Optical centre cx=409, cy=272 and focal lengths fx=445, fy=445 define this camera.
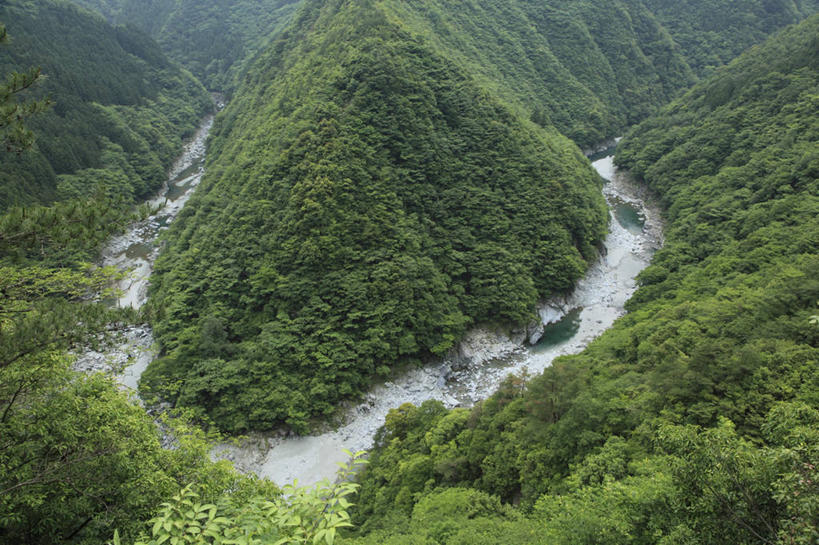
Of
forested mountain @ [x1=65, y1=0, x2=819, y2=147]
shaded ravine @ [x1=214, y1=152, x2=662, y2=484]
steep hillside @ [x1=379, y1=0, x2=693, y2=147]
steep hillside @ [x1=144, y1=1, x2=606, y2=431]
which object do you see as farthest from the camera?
forested mountain @ [x1=65, y1=0, x2=819, y2=147]

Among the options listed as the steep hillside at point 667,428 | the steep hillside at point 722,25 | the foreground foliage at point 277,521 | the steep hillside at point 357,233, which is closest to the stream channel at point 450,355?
the steep hillside at point 357,233

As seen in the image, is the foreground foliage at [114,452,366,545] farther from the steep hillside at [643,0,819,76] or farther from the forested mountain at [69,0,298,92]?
the steep hillside at [643,0,819,76]

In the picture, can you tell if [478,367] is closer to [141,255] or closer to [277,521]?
[277,521]

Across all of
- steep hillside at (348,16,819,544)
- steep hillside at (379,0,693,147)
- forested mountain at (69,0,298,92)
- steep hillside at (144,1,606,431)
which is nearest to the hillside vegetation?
steep hillside at (144,1,606,431)

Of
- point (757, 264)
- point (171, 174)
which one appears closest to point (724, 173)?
point (757, 264)

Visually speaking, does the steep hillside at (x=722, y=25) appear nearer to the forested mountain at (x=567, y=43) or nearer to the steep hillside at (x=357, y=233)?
the forested mountain at (x=567, y=43)

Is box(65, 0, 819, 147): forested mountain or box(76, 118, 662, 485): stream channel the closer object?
box(76, 118, 662, 485): stream channel

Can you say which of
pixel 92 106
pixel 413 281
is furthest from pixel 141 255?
pixel 92 106
